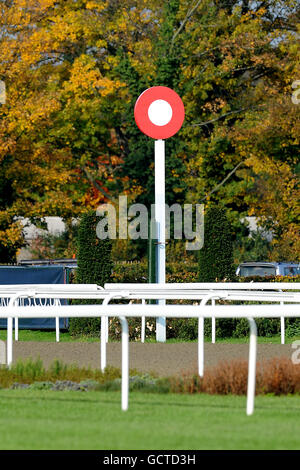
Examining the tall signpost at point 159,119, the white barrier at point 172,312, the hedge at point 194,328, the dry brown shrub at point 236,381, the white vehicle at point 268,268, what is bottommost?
the dry brown shrub at point 236,381

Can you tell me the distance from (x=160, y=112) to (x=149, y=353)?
4.90 m

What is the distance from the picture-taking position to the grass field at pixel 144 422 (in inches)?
233

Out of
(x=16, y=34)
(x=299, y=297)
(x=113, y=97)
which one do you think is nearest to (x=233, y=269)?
(x=299, y=297)

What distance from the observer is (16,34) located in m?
29.8

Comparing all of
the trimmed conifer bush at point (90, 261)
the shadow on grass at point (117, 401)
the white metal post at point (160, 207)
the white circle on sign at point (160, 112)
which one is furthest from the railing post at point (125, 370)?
the trimmed conifer bush at point (90, 261)

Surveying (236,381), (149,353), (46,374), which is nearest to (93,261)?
(149,353)

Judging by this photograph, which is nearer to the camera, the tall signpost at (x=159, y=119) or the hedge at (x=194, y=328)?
the tall signpost at (x=159, y=119)

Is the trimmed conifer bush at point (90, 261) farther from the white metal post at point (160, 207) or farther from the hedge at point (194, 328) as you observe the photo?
the white metal post at point (160, 207)

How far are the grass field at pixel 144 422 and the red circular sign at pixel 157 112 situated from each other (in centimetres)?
806

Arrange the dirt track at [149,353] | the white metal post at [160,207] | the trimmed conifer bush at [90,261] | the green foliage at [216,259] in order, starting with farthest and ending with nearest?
the green foliage at [216,259] → the trimmed conifer bush at [90,261] → the white metal post at [160,207] → the dirt track at [149,353]

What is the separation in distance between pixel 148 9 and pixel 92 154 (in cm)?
569

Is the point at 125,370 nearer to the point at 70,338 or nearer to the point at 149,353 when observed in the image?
the point at 149,353

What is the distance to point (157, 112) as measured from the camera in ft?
53.1

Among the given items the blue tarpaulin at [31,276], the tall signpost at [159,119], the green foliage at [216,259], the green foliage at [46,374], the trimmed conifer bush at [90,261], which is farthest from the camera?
the blue tarpaulin at [31,276]
